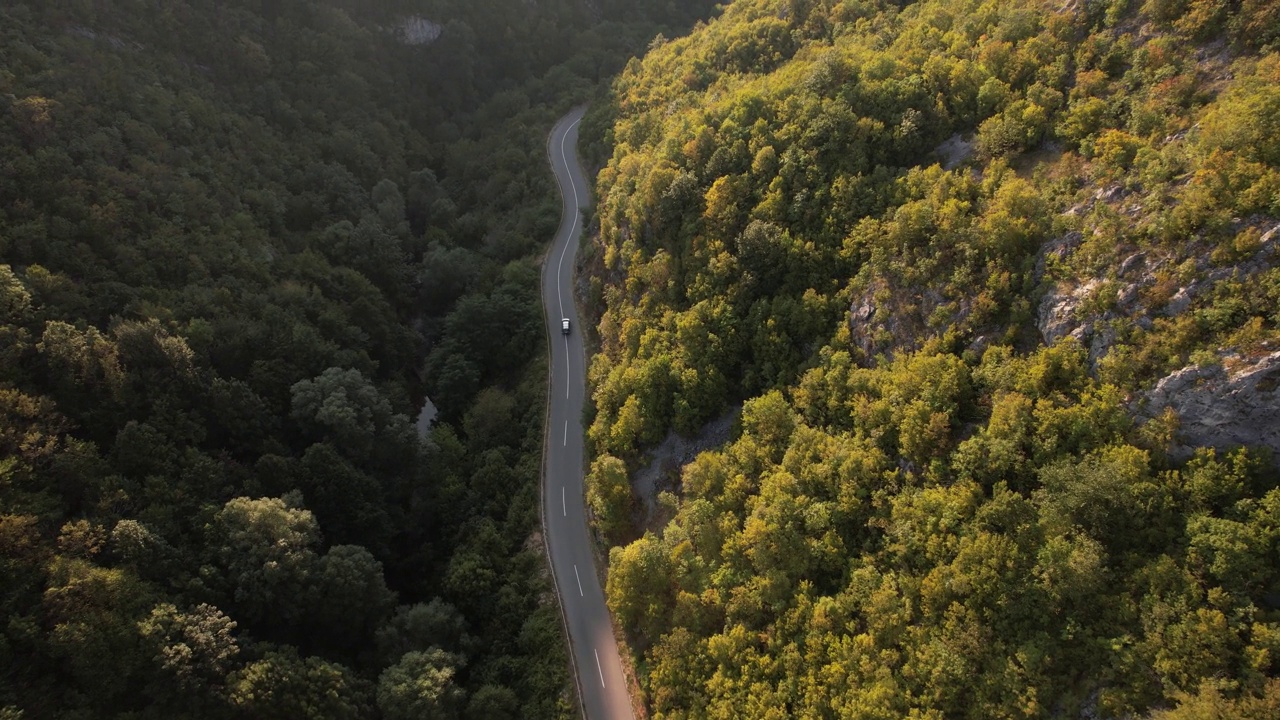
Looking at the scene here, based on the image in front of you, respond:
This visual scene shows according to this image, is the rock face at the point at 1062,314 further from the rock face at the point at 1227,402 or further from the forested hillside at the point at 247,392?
the forested hillside at the point at 247,392

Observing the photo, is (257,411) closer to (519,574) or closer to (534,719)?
(519,574)

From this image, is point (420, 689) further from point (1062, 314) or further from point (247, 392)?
point (1062, 314)

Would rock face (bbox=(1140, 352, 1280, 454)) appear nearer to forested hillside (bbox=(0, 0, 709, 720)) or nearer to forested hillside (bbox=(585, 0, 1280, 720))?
forested hillside (bbox=(585, 0, 1280, 720))

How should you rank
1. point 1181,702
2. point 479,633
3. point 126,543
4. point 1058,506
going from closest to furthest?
point 1181,702, point 1058,506, point 126,543, point 479,633

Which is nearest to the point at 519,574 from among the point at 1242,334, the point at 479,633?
the point at 479,633

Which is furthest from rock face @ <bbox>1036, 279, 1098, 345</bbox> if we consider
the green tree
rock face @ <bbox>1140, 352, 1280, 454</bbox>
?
the green tree

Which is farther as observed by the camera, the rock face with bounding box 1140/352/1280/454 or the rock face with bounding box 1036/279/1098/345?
the rock face with bounding box 1036/279/1098/345

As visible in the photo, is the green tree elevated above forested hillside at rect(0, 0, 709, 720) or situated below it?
below
